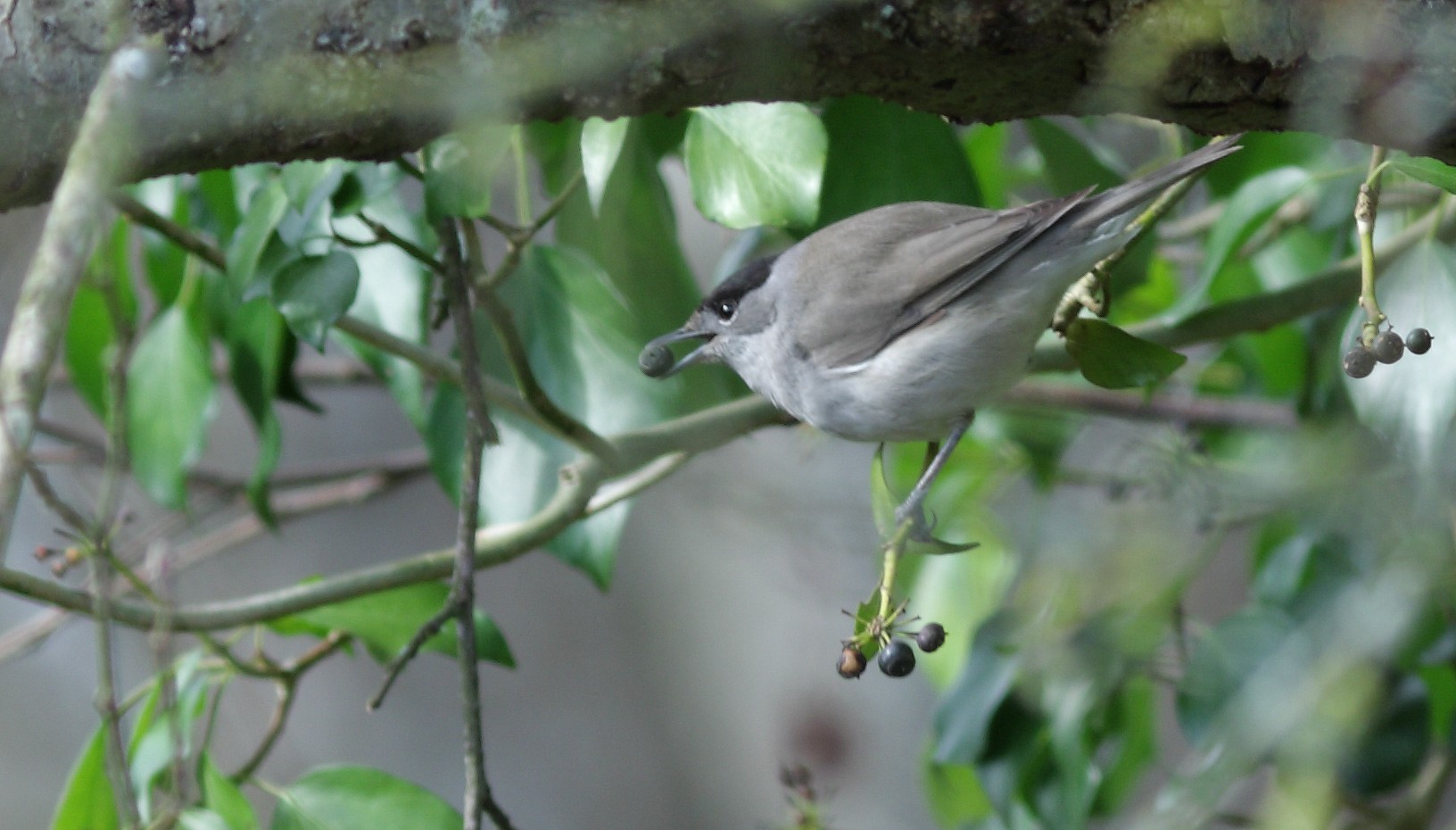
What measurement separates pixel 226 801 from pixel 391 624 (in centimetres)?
32

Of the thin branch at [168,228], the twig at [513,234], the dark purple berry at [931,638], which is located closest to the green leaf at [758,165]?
the twig at [513,234]

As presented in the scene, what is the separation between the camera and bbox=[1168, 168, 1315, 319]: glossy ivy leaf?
1796 mm

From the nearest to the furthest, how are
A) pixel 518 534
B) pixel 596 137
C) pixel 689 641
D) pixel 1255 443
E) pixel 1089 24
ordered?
1. pixel 1089 24
2. pixel 596 137
3. pixel 518 534
4. pixel 1255 443
5. pixel 689 641

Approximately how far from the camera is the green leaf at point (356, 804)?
65.5 inches

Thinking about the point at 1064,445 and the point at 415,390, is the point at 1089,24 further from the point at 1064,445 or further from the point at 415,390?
the point at 1064,445

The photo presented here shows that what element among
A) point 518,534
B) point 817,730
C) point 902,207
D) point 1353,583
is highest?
point 902,207

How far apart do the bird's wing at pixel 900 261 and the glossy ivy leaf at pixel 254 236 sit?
0.72 m

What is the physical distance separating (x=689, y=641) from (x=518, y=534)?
3636 millimetres

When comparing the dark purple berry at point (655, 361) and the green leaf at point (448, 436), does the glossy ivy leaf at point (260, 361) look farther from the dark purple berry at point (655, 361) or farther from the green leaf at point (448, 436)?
the dark purple berry at point (655, 361)

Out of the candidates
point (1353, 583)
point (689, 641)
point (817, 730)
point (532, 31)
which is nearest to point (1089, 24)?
point (532, 31)

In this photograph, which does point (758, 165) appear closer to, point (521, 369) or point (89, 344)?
point (521, 369)

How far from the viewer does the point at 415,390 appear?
6.73ft

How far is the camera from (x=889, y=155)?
6.11 ft

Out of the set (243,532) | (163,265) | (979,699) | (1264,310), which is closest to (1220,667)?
(979,699)
